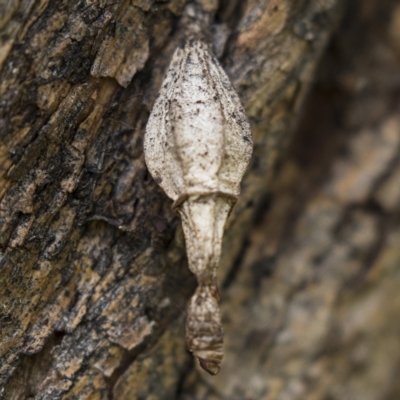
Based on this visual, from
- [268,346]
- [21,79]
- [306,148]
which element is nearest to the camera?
[21,79]

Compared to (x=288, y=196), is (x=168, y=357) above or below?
below

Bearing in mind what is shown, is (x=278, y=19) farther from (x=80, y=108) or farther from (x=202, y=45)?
(x=80, y=108)

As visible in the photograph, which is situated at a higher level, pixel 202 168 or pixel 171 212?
pixel 202 168

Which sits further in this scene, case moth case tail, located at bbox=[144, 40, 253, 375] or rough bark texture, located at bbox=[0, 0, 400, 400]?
rough bark texture, located at bbox=[0, 0, 400, 400]

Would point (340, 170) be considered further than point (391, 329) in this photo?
No

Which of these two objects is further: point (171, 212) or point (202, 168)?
point (171, 212)

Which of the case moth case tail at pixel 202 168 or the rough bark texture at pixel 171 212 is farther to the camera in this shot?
the rough bark texture at pixel 171 212

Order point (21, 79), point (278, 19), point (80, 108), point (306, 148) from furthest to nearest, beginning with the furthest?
point (306, 148) < point (278, 19) < point (80, 108) < point (21, 79)

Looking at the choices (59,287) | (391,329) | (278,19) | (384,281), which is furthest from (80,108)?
(391,329)
